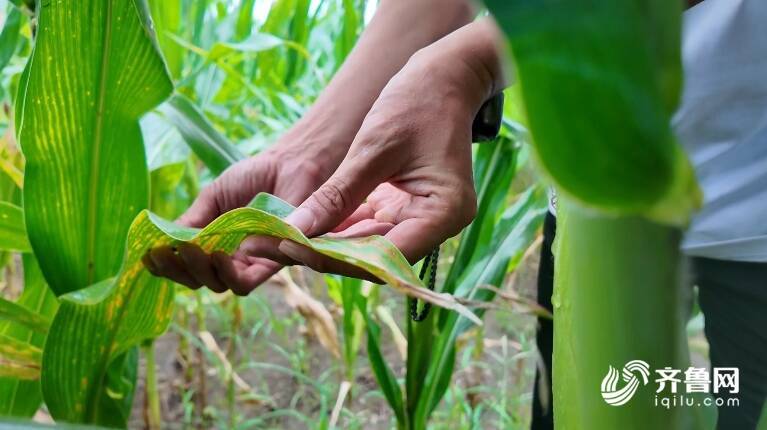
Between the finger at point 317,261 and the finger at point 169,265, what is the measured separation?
11 cm

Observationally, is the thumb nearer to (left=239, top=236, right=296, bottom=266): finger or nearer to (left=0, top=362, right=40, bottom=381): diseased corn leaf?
(left=239, top=236, right=296, bottom=266): finger

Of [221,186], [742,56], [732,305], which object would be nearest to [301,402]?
[221,186]

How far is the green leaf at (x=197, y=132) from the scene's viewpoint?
28.1 inches

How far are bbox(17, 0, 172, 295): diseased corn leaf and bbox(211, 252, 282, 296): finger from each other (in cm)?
10

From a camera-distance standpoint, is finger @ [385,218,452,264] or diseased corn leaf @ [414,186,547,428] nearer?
finger @ [385,218,452,264]

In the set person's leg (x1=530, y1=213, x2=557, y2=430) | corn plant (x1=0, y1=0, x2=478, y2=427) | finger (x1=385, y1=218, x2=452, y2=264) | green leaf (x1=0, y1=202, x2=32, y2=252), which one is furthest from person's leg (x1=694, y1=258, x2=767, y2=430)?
green leaf (x1=0, y1=202, x2=32, y2=252)

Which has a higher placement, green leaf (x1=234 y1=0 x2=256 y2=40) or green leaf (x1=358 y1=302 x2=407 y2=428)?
green leaf (x1=234 y1=0 x2=256 y2=40)

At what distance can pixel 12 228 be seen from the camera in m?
0.60

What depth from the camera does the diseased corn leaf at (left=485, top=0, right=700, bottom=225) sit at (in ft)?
0.24

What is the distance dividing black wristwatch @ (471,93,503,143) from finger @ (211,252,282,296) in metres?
0.20

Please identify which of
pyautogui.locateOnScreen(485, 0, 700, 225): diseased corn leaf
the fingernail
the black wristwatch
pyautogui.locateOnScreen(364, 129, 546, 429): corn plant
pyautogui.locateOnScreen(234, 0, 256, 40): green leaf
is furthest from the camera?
pyautogui.locateOnScreen(234, 0, 256, 40): green leaf

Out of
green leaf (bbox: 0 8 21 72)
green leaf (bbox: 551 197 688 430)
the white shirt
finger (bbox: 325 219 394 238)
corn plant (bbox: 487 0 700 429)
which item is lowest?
green leaf (bbox: 551 197 688 430)

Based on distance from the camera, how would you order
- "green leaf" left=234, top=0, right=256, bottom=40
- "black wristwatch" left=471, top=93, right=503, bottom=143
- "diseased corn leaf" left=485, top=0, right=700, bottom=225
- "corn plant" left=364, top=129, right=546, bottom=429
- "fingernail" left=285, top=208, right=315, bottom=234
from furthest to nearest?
"green leaf" left=234, top=0, right=256, bottom=40
"corn plant" left=364, top=129, right=546, bottom=429
"black wristwatch" left=471, top=93, right=503, bottom=143
"fingernail" left=285, top=208, right=315, bottom=234
"diseased corn leaf" left=485, top=0, right=700, bottom=225

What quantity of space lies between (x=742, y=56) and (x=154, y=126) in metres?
0.61
